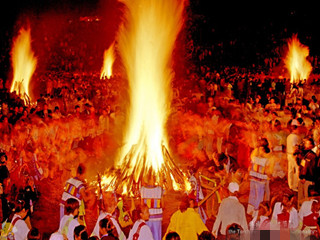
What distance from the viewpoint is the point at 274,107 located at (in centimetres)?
1462

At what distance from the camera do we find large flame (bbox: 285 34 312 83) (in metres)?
28.9

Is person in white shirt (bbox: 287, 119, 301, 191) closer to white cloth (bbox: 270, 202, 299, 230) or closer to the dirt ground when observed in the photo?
the dirt ground

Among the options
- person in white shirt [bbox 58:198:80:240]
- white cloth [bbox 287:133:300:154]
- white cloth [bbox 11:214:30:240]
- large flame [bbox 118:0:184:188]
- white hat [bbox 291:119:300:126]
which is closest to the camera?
white cloth [bbox 11:214:30:240]

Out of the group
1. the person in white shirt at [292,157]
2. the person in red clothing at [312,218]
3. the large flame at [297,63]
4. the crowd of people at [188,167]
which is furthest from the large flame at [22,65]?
the person in red clothing at [312,218]

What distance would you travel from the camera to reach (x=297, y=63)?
1187 inches

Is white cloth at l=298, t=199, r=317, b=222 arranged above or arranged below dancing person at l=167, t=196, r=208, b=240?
above

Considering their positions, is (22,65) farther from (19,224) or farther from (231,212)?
(231,212)

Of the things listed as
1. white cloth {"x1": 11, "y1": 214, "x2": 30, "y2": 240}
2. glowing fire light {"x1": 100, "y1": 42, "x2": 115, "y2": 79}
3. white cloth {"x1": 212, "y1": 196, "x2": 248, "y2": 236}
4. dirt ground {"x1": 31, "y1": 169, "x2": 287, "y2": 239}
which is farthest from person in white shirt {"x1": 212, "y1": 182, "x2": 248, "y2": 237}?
glowing fire light {"x1": 100, "y1": 42, "x2": 115, "y2": 79}

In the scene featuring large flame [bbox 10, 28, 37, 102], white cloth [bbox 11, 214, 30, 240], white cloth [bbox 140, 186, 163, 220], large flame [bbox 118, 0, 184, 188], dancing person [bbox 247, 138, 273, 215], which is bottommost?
white cloth [bbox 11, 214, 30, 240]

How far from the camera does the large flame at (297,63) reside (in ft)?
94.9

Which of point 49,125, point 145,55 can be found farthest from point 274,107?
point 49,125

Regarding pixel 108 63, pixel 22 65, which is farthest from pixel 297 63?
pixel 22 65

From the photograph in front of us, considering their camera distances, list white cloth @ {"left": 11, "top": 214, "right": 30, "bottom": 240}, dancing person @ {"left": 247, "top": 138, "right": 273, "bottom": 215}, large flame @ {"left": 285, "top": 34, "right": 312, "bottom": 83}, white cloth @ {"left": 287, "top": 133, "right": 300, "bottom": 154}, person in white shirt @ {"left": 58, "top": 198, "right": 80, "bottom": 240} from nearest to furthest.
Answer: white cloth @ {"left": 11, "top": 214, "right": 30, "bottom": 240}, person in white shirt @ {"left": 58, "top": 198, "right": 80, "bottom": 240}, dancing person @ {"left": 247, "top": 138, "right": 273, "bottom": 215}, white cloth @ {"left": 287, "top": 133, "right": 300, "bottom": 154}, large flame @ {"left": 285, "top": 34, "right": 312, "bottom": 83}

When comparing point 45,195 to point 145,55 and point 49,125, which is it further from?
point 145,55
